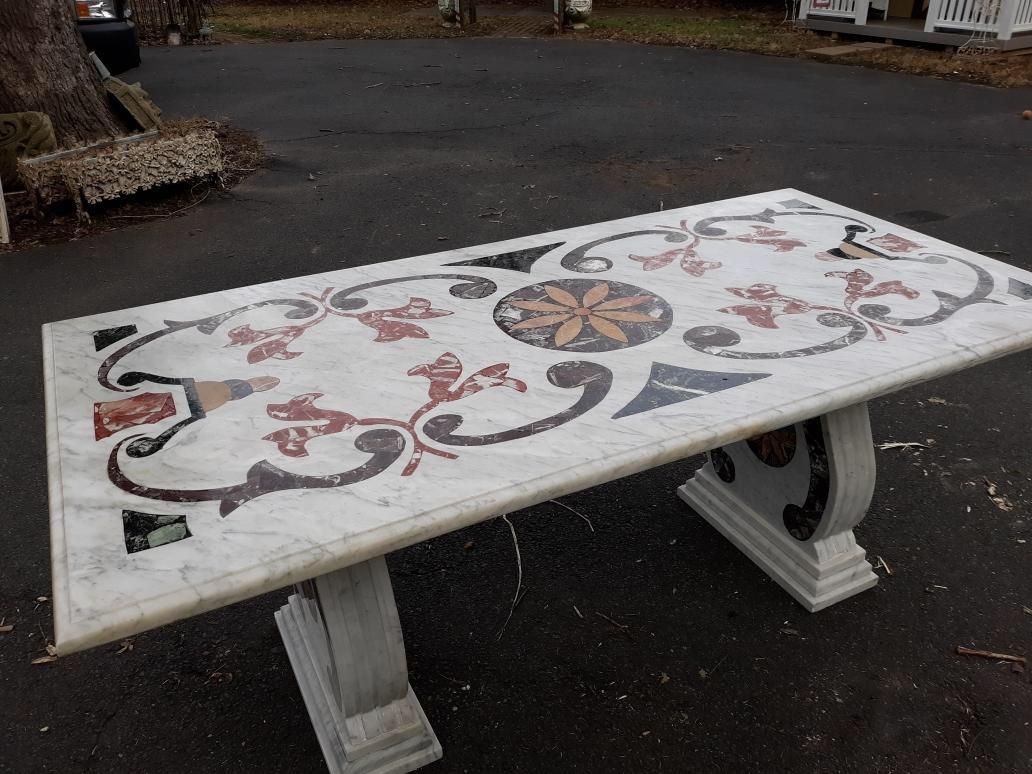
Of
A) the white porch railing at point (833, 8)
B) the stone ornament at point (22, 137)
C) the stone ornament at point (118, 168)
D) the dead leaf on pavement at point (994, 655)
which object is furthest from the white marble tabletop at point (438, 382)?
the white porch railing at point (833, 8)

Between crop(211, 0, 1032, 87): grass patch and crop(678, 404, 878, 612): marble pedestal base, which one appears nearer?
crop(678, 404, 878, 612): marble pedestal base

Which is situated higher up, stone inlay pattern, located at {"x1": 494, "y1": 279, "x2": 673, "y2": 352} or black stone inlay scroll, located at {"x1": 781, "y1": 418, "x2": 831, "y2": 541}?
stone inlay pattern, located at {"x1": 494, "y1": 279, "x2": 673, "y2": 352}

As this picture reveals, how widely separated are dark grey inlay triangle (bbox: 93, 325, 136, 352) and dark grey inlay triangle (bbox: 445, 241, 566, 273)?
2.83ft

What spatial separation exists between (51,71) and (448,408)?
4.82 m

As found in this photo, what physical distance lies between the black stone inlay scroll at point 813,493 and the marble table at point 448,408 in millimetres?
10

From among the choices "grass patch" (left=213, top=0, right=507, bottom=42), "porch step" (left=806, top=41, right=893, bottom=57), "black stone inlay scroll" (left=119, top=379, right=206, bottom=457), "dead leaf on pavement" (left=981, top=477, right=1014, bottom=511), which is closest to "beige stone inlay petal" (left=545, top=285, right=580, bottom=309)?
"black stone inlay scroll" (left=119, top=379, right=206, bottom=457)

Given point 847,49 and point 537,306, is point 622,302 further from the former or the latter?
point 847,49

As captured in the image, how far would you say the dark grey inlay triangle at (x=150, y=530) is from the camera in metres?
1.24

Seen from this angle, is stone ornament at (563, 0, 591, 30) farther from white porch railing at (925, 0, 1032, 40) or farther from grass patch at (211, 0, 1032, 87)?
white porch railing at (925, 0, 1032, 40)

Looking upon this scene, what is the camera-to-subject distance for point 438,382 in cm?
169

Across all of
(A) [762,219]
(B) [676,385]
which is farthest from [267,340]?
(A) [762,219]

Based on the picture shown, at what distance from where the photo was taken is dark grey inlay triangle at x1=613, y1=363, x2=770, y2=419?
158 centimetres

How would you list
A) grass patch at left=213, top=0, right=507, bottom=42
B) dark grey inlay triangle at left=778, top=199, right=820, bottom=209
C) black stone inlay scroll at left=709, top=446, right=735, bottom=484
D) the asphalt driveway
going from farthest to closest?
grass patch at left=213, top=0, right=507, bottom=42 < dark grey inlay triangle at left=778, top=199, right=820, bottom=209 < black stone inlay scroll at left=709, top=446, right=735, bottom=484 < the asphalt driveway

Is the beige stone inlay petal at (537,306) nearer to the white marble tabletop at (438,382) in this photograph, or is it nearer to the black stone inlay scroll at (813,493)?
the white marble tabletop at (438,382)
